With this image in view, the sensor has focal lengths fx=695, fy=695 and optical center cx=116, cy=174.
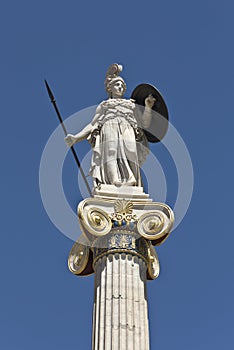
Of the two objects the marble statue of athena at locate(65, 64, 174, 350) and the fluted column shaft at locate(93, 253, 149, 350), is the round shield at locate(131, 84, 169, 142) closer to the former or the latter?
the marble statue of athena at locate(65, 64, 174, 350)

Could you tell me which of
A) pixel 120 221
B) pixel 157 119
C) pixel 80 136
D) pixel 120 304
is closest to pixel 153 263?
pixel 120 221

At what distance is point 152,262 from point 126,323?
3581 mm

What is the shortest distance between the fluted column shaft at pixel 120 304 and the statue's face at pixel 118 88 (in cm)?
779

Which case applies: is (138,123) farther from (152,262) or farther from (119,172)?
(152,262)

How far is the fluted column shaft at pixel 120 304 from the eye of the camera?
2003 cm

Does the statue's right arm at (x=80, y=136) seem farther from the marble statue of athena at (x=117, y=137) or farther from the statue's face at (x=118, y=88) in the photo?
the statue's face at (x=118, y=88)

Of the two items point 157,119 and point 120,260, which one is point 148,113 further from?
point 120,260

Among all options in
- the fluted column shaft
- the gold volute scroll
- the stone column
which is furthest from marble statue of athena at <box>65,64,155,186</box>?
the fluted column shaft

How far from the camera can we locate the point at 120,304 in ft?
67.8

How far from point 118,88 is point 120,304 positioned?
9914 millimetres

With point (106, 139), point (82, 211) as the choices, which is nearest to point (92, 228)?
point (82, 211)

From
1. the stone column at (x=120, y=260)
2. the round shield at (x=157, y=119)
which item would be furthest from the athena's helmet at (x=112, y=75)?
the stone column at (x=120, y=260)

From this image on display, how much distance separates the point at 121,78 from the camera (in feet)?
91.3

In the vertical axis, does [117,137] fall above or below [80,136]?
below
